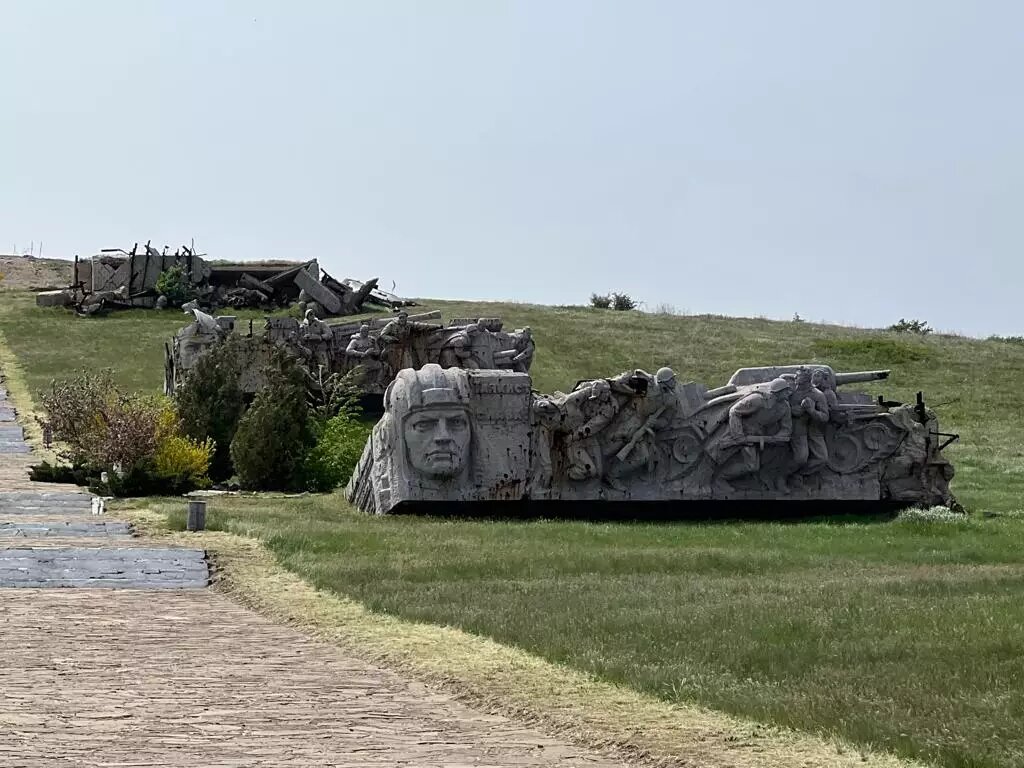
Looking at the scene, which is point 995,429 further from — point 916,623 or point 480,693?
point 480,693

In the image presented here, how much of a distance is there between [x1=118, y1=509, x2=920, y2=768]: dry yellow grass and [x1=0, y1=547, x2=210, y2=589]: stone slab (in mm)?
810

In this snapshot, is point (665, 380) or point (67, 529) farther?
point (665, 380)

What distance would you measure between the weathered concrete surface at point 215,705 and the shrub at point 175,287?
3868 cm

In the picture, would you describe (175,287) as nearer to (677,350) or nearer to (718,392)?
(677,350)

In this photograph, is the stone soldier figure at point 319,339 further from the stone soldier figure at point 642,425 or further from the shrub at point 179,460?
the stone soldier figure at point 642,425

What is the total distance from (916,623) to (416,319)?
2240 cm

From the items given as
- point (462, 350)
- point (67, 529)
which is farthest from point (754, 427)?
point (462, 350)

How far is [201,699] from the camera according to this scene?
8.47 m

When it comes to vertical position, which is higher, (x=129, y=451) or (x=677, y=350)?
(x=677, y=350)

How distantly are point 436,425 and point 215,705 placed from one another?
950 centimetres

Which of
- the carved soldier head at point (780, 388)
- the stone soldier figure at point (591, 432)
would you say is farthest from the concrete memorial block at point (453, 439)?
the carved soldier head at point (780, 388)

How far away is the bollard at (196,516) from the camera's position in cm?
1602

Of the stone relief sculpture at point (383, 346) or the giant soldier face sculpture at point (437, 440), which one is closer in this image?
the giant soldier face sculpture at point (437, 440)

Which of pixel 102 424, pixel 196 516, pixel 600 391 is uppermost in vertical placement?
pixel 600 391
